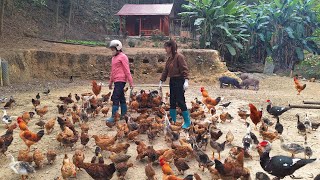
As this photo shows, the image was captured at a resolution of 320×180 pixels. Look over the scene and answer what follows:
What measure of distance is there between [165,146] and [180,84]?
1798 mm

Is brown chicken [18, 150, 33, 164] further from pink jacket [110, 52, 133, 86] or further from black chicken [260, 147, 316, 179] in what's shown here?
black chicken [260, 147, 316, 179]

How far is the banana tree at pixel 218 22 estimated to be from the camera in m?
25.8

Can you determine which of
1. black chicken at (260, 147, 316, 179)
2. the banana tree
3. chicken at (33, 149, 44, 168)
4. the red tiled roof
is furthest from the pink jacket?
the red tiled roof

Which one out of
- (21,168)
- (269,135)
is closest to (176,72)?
(269,135)

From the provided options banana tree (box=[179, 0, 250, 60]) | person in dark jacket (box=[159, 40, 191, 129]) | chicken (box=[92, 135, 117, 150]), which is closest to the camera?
chicken (box=[92, 135, 117, 150])

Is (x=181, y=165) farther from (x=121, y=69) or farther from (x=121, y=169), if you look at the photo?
(x=121, y=69)

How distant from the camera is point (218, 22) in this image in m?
26.3

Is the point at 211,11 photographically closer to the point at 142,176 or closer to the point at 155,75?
the point at 155,75

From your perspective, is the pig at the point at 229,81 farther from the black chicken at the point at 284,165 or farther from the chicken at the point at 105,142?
the black chicken at the point at 284,165

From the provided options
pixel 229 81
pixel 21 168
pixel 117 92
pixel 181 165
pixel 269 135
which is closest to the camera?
pixel 21 168

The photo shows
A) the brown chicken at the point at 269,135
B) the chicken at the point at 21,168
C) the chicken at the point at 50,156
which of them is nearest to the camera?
the chicken at the point at 21,168

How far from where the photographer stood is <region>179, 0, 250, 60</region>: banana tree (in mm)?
25773

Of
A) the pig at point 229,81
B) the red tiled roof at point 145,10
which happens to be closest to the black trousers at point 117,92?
the pig at point 229,81

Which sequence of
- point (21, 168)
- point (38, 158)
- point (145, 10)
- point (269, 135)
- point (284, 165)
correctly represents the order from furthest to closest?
1. point (145, 10)
2. point (269, 135)
3. point (38, 158)
4. point (21, 168)
5. point (284, 165)
